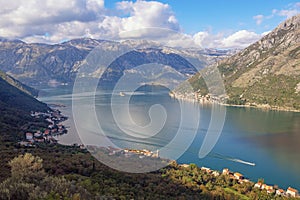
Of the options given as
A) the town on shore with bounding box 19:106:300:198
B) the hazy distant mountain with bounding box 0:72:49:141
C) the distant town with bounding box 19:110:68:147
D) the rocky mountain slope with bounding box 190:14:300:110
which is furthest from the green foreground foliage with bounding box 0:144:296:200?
the rocky mountain slope with bounding box 190:14:300:110

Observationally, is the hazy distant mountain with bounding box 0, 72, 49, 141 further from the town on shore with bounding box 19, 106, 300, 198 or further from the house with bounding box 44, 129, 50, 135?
the house with bounding box 44, 129, 50, 135

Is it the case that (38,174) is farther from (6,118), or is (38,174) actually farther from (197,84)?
(197,84)

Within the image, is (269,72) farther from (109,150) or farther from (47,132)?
(109,150)

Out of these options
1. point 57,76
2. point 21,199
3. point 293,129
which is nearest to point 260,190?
point 21,199

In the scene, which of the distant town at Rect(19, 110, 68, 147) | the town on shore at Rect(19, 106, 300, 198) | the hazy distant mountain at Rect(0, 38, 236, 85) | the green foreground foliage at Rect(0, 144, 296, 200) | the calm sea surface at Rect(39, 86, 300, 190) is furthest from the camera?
the hazy distant mountain at Rect(0, 38, 236, 85)

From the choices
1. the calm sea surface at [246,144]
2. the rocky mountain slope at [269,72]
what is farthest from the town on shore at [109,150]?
the rocky mountain slope at [269,72]

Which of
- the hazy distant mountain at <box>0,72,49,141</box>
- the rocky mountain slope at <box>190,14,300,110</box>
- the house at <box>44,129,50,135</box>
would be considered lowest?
the house at <box>44,129,50,135</box>

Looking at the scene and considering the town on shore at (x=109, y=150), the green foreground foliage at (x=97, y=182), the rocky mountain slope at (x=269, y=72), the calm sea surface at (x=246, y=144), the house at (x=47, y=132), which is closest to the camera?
the green foreground foliage at (x=97, y=182)

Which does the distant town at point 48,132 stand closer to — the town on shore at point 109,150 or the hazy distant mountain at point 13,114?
the town on shore at point 109,150
